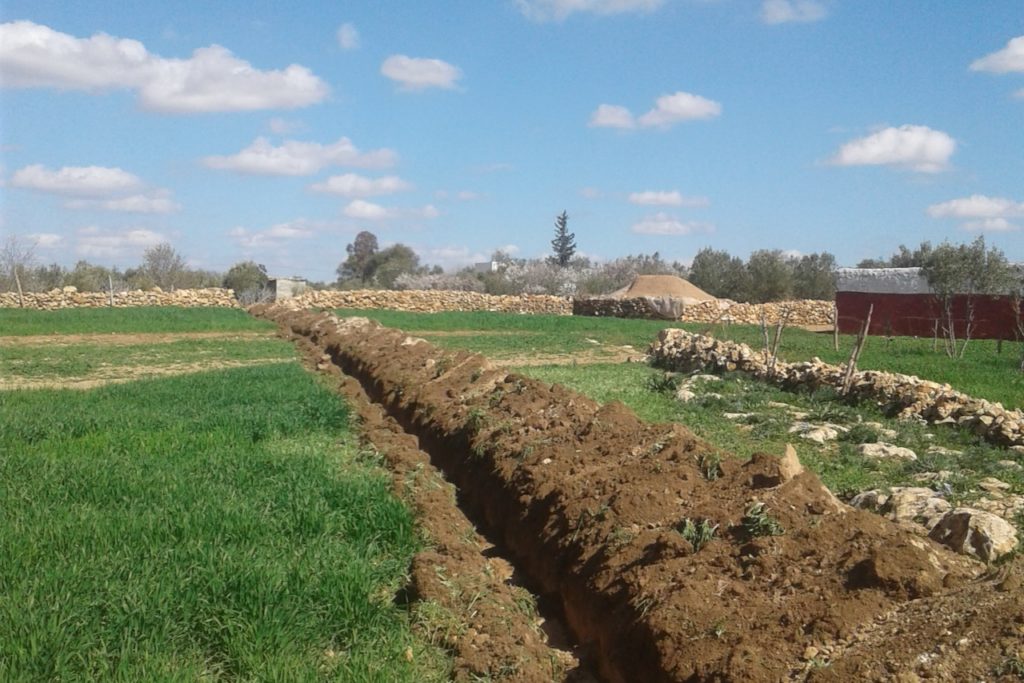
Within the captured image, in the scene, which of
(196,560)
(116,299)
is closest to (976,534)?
(196,560)

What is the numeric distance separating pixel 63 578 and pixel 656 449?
4466 millimetres

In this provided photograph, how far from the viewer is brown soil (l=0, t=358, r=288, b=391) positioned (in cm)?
1727

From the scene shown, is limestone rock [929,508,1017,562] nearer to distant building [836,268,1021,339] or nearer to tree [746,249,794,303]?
distant building [836,268,1021,339]

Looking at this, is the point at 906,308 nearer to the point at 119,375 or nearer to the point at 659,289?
the point at 659,289

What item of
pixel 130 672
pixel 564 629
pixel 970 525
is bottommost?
pixel 564 629

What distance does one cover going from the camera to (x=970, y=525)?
19.5 ft

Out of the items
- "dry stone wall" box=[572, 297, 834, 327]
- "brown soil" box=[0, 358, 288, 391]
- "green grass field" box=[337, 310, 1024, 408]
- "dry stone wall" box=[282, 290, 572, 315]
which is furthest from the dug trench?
"dry stone wall" box=[282, 290, 572, 315]

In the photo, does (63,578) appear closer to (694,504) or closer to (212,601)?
(212,601)

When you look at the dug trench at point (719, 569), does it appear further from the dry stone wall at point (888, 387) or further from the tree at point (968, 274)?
the tree at point (968, 274)

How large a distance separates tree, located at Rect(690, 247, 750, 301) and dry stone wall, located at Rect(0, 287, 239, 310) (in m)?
35.0

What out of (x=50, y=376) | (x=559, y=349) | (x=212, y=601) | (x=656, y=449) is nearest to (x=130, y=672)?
(x=212, y=601)

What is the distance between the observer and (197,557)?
580cm

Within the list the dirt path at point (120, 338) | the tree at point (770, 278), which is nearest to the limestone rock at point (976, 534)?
the dirt path at point (120, 338)

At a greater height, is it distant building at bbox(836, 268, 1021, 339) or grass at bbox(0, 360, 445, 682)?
distant building at bbox(836, 268, 1021, 339)
